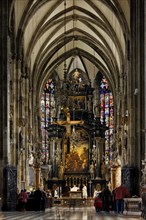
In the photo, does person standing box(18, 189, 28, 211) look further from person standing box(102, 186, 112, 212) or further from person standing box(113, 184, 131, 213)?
person standing box(113, 184, 131, 213)

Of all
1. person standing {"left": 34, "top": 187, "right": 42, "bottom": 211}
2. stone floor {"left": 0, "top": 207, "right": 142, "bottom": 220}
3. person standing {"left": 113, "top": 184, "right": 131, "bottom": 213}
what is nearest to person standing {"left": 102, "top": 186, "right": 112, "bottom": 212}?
person standing {"left": 113, "top": 184, "right": 131, "bottom": 213}

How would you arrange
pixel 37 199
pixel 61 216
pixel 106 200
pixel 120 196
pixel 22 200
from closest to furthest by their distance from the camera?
pixel 61 216
pixel 120 196
pixel 106 200
pixel 22 200
pixel 37 199

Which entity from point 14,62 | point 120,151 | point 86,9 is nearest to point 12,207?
point 14,62

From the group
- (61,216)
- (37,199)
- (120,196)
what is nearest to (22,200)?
(37,199)

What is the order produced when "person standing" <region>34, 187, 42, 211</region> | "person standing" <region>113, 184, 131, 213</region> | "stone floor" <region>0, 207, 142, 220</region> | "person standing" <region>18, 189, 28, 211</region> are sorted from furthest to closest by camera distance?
"person standing" <region>34, 187, 42, 211</region>
"person standing" <region>18, 189, 28, 211</region>
"person standing" <region>113, 184, 131, 213</region>
"stone floor" <region>0, 207, 142, 220</region>

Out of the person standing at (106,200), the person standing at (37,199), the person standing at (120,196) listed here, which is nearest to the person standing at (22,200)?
the person standing at (37,199)

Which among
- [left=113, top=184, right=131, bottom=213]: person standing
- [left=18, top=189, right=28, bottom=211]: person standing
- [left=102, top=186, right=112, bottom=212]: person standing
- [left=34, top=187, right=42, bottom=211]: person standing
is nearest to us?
[left=113, top=184, right=131, bottom=213]: person standing

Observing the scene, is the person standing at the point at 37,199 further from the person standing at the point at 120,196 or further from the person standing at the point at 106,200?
the person standing at the point at 120,196

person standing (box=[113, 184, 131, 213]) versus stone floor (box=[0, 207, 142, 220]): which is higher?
person standing (box=[113, 184, 131, 213])

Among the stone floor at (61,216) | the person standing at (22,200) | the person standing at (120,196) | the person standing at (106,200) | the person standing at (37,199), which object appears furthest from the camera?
the person standing at (37,199)

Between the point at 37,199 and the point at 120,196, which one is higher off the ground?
the point at 120,196

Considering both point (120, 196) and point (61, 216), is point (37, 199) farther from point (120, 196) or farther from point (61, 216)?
point (61, 216)

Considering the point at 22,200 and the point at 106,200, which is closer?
the point at 106,200

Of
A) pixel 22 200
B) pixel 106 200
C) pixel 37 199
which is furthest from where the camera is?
pixel 37 199
